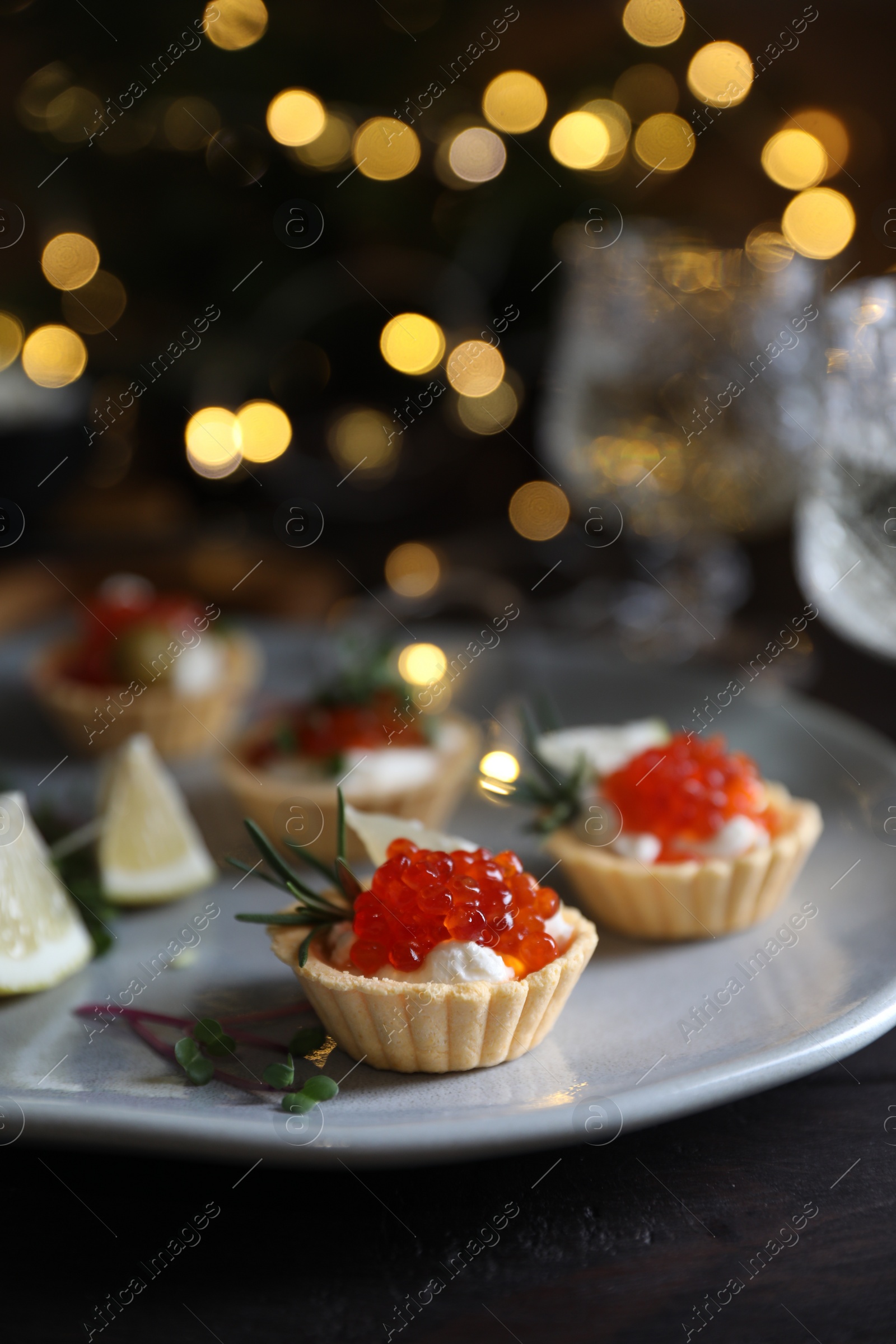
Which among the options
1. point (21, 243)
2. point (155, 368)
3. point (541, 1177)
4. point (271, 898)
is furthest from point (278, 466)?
point (541, 1177)

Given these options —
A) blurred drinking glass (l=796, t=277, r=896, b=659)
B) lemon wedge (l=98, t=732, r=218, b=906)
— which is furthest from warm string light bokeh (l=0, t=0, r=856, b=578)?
lemon wedge (l=98, t=732, r=218, b=906)

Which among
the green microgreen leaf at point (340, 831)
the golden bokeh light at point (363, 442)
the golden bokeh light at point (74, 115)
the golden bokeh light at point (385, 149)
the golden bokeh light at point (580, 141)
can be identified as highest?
the golden bokeh light at point (74, 115)

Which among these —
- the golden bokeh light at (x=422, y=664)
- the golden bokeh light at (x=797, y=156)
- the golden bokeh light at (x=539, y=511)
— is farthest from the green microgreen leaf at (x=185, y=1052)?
the golden bokeh light at (x=797, y=156)

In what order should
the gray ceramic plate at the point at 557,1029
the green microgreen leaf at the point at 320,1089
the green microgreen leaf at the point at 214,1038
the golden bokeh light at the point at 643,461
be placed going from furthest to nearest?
the golden bokeh light at the point at 643,461, the green microgreen leaf at the point at 214,1038, the green microgreen leaf at the point at 320,1089, the gray ceramic plate at the point at 557,1029

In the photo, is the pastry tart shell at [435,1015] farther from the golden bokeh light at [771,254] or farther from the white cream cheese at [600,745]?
the golden bokeh light at [771,254]

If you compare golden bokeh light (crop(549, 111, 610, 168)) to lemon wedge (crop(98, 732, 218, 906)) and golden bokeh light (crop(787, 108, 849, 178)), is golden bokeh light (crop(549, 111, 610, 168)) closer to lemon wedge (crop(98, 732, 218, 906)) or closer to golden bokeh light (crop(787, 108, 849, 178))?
golden bokeh light (crop(787, 108, 849, 178))

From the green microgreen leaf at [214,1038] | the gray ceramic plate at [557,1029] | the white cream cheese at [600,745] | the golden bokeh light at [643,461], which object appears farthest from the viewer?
the golden bokeh light at [643,461]

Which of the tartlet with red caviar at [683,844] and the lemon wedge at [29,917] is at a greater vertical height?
the lemon wedge at [29,917]
